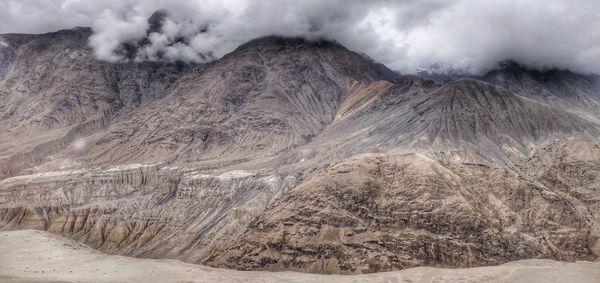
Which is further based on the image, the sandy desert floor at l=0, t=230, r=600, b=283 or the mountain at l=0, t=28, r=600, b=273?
the mountain at l=0, t=28, r=600, b=273

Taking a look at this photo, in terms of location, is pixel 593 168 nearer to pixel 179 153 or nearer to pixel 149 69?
pixel 179 153

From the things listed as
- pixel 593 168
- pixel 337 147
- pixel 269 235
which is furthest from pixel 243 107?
pixel 593 168

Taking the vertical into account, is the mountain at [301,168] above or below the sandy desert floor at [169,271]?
above

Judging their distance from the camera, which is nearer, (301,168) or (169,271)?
(169,271)

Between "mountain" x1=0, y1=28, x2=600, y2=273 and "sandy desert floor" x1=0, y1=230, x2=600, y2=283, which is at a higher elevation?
"mountain" x1=0, y1=28, x2=600, y2=273

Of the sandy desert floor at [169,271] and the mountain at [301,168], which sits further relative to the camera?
the mountain at [301,168]
